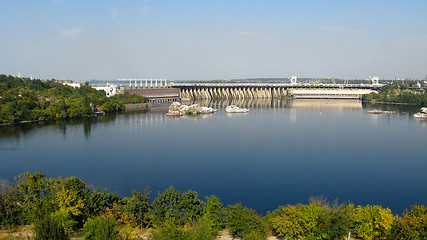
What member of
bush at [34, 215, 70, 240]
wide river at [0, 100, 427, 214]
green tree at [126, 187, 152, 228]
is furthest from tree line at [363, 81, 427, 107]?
bush at [34, 215, 70, 240]

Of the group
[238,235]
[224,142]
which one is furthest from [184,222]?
[224,142]

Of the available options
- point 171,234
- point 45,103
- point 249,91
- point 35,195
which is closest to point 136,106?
point 45,103

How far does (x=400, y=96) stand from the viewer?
2147 centimetres

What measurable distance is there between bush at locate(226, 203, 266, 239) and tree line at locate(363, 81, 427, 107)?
19.1m

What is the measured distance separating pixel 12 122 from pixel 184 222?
427 inches

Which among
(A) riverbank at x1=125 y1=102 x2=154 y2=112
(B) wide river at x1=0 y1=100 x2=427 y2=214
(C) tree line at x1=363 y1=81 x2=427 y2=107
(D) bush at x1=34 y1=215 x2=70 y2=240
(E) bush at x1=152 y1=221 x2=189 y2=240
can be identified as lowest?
A: (B) wide river at x1=0 y1=100 x2=427 y2=214

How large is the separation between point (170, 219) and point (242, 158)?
3.92 meters

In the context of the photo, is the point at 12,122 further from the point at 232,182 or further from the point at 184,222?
the point at 184,222

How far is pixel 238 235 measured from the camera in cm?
387

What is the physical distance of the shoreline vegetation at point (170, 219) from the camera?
11.2 ft

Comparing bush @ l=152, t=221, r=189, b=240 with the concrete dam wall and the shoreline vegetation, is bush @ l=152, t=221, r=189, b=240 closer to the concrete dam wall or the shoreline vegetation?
the shoreline vegetation

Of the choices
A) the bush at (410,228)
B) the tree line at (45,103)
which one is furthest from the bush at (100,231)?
the tree line at (45,103)

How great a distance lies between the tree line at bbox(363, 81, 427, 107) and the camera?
20.1m

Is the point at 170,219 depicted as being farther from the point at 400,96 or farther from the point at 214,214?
the point at 400,96
